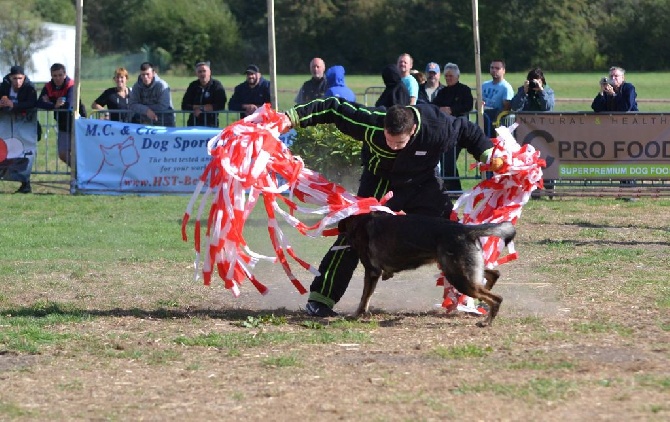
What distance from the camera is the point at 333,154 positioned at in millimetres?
13773

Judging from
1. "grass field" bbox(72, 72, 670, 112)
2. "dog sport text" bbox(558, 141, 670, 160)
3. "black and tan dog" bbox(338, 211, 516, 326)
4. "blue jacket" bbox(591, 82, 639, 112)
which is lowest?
"black and tan dog" bbox(338, 211, 516, 326)

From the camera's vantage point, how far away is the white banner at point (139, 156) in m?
16.1

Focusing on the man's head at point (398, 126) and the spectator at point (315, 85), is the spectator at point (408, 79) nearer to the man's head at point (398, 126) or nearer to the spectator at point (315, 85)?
the spectator at point (315, 85)

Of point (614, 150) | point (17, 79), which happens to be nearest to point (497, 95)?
point (614, 150)

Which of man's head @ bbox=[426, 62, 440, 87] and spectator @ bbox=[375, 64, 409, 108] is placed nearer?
spectator @ bbox=[375, 64, 409, 108]

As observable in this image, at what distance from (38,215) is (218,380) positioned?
27.5 ft

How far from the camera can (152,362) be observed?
7086 millimetres

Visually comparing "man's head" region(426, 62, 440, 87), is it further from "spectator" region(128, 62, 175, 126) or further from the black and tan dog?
the black and tan dog

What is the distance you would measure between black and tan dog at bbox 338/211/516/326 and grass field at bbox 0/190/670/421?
1.13 ft

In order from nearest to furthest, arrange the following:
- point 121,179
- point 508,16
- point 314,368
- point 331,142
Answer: point 314,368, point 331,142, point 121,179, point 508,16

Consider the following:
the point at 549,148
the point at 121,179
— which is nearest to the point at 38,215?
the point at 121,179

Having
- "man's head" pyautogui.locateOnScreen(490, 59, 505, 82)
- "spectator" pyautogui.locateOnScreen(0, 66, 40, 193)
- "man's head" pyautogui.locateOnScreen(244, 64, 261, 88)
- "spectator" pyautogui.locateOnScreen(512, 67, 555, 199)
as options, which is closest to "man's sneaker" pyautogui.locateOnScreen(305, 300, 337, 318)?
"spectator" pyautogui.locateOnScreen(512, 67, 555, 199)

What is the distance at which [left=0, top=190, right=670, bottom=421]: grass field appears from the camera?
6.11 m

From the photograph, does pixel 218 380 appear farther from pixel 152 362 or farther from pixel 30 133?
pixel 30 133
